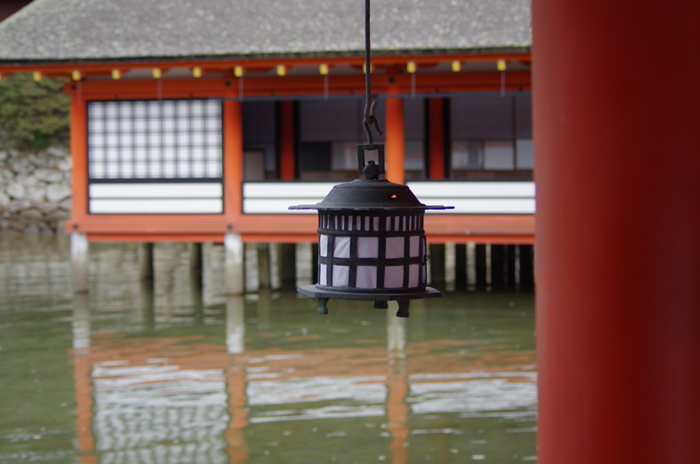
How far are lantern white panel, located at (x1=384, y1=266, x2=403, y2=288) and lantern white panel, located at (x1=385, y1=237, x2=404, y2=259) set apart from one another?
0.04 metres

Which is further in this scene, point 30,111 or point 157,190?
point 30,111

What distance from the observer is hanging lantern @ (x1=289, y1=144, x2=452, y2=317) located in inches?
143

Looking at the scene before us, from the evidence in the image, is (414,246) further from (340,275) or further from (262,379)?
(262,379)

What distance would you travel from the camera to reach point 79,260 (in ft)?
53.0

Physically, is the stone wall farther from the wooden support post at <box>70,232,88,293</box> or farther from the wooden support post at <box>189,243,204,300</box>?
the wooden support post at <box>70,232,88,293</box>

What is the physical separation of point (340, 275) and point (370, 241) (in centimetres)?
17

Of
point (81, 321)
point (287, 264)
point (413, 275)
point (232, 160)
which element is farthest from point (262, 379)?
point (287, 264)

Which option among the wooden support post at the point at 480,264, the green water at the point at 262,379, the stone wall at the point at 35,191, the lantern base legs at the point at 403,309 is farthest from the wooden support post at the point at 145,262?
the lantern base legs at the point at 403,309

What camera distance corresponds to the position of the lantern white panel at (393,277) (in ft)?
11.9

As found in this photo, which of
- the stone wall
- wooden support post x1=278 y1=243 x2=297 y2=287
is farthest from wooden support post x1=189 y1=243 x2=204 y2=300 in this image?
the stone wall

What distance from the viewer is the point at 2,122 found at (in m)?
32.0

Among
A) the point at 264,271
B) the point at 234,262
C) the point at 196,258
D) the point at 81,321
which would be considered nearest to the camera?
the point at 81,321

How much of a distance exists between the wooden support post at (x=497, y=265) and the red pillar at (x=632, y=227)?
1463cm

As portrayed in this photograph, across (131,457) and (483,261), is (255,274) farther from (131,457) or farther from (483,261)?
(131,457)
